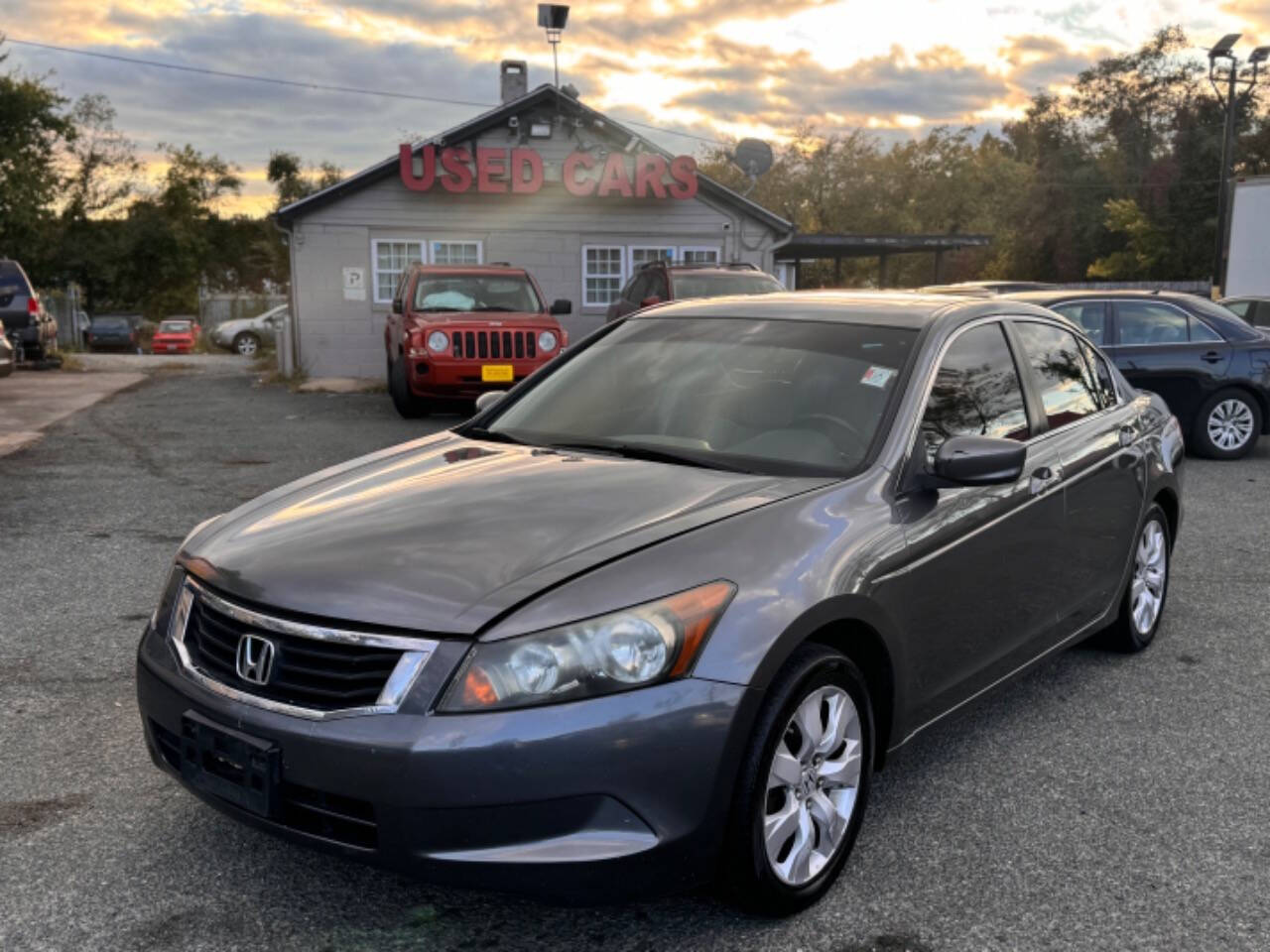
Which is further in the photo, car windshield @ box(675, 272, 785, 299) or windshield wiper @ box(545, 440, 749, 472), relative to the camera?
car windshield @ box(675, 272, 785, 299)

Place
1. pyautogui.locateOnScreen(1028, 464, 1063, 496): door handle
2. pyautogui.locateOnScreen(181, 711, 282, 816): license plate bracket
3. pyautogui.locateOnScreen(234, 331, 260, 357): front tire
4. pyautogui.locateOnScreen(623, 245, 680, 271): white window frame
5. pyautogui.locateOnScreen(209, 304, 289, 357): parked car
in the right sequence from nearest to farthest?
pyautogui.locateOnScreen(181, 711, 282, 816): license plate bracket, pyautogui.locateOnScreen(1028, 464, 1063, 496): door handle, pyautogui.locateOnScreen(623, 245, 680, 271): white window frame, pyautogui.locateOnScreen(209, 304, 289, 357): parked car, pyautogui.locateOnScreen(234, 331, 260, 357): front tire

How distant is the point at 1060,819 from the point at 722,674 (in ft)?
4.90

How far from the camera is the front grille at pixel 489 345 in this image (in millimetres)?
12844

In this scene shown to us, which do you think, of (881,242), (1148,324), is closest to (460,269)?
(1148,324)

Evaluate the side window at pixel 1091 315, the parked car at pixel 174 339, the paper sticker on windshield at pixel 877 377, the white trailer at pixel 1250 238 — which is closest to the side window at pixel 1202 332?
the side window at pixel 1091 315

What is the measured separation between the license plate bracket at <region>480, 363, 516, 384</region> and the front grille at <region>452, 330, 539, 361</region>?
10 centimetres

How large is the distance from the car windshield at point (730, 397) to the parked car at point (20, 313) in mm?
19571

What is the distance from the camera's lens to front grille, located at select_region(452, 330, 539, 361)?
12844mm

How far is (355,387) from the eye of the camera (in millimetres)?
17734

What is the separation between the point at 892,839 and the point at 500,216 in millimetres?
17275

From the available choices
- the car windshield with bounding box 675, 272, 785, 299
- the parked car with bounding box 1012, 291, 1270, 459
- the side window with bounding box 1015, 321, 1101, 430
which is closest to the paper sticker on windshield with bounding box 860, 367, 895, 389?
the side window with bounding box 1015, 321, 1101, 430

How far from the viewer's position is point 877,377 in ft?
11.7

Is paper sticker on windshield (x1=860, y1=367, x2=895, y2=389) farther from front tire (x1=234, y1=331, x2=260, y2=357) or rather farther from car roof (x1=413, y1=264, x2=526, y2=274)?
front tire (x1=234, y1=331, x2=260, y2=357)

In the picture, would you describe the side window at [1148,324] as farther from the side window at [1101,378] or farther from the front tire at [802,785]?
the front tire at [802,785]
